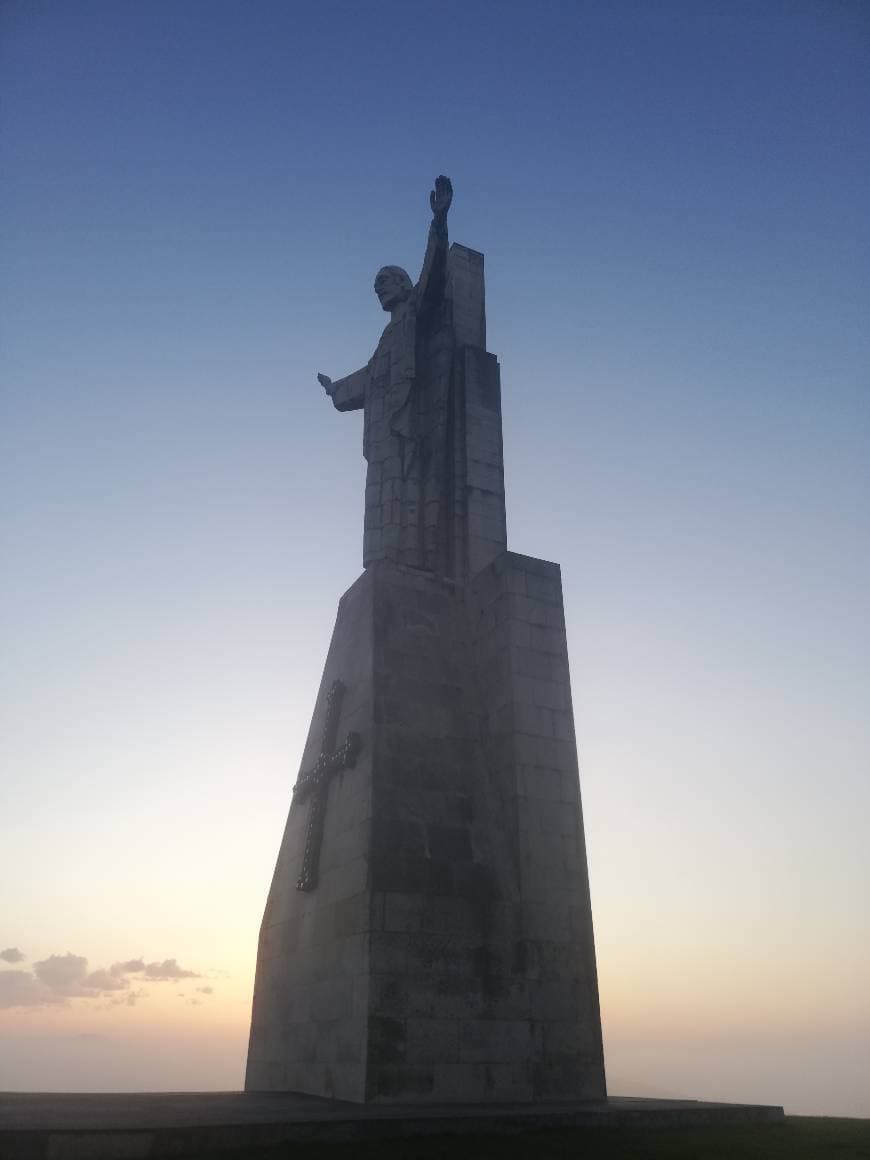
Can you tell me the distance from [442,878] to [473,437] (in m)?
7.61

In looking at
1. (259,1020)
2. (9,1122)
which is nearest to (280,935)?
(259,1020)

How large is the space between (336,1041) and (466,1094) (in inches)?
62.1

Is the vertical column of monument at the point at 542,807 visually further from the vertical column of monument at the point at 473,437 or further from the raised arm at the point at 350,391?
the raised arm at the point at 350,391

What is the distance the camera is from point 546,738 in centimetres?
1177

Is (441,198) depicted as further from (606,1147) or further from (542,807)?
(606,1147)

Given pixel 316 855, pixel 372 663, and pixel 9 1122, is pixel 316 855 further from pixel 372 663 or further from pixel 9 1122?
pixel 9 1122

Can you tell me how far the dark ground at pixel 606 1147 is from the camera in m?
6.64

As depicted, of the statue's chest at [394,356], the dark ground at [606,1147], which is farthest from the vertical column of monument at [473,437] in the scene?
the dark ground at [606,1147]

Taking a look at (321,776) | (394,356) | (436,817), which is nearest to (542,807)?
(436,817)

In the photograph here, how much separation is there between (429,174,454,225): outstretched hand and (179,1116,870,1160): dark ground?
44.6 ft

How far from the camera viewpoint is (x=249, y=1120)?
23.4 ft

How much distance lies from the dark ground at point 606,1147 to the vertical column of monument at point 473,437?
8023 mm

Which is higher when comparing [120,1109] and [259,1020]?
[259,1020]

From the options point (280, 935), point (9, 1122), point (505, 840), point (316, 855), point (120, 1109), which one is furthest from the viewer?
point (280, 935)
